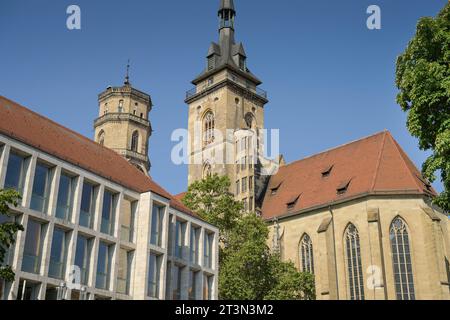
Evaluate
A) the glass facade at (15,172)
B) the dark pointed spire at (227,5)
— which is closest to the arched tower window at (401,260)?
the glass facade at (15,172)

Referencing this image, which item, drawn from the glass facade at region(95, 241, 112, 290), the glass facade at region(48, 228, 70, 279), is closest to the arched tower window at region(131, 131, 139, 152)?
the glass facade at region(95, 241, 112, 290)

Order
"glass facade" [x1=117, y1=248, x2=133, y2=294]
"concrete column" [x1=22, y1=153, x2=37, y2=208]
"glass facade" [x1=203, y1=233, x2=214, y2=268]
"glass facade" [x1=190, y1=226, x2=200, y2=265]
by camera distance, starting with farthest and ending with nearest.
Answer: "glass facade" [x1=203, y1=233, x2=214, y2=268] → "glass facade" [x1=190, y1=226, x2=200, y2=265] → "glass facade" [x1=117, y1=248, x2=133, y2=294] → "concrete column" [x1=22, y1=153, x2=37, y2=208]

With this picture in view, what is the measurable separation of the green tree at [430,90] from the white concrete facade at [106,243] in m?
13.5

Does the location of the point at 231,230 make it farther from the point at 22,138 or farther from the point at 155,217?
the point at 22,138

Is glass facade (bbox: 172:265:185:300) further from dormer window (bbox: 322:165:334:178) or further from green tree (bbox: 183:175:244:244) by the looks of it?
dormer window (bbox: 322:165:334:178)

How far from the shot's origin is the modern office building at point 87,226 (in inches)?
866

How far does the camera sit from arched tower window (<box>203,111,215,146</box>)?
53.6 m

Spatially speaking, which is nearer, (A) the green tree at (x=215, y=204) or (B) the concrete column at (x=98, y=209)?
(B) the concrete column at (x=98, y=209)

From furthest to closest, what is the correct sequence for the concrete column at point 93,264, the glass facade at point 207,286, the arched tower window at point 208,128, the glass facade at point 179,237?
the arched tower window at point 208,128 → the glass facade at point 207,286 → the glass facade at point 179,237 → the concrete column at point 93,264

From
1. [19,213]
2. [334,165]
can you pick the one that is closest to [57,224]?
[19,213]

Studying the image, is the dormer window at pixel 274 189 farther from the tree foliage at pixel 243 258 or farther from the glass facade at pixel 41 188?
the glass facade at pixel 41 188

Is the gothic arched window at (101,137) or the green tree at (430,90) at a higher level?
the gothic arched window at (101,137)

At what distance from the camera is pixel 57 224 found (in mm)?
23234

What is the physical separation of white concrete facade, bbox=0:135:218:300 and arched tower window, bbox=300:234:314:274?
39.8 feet
